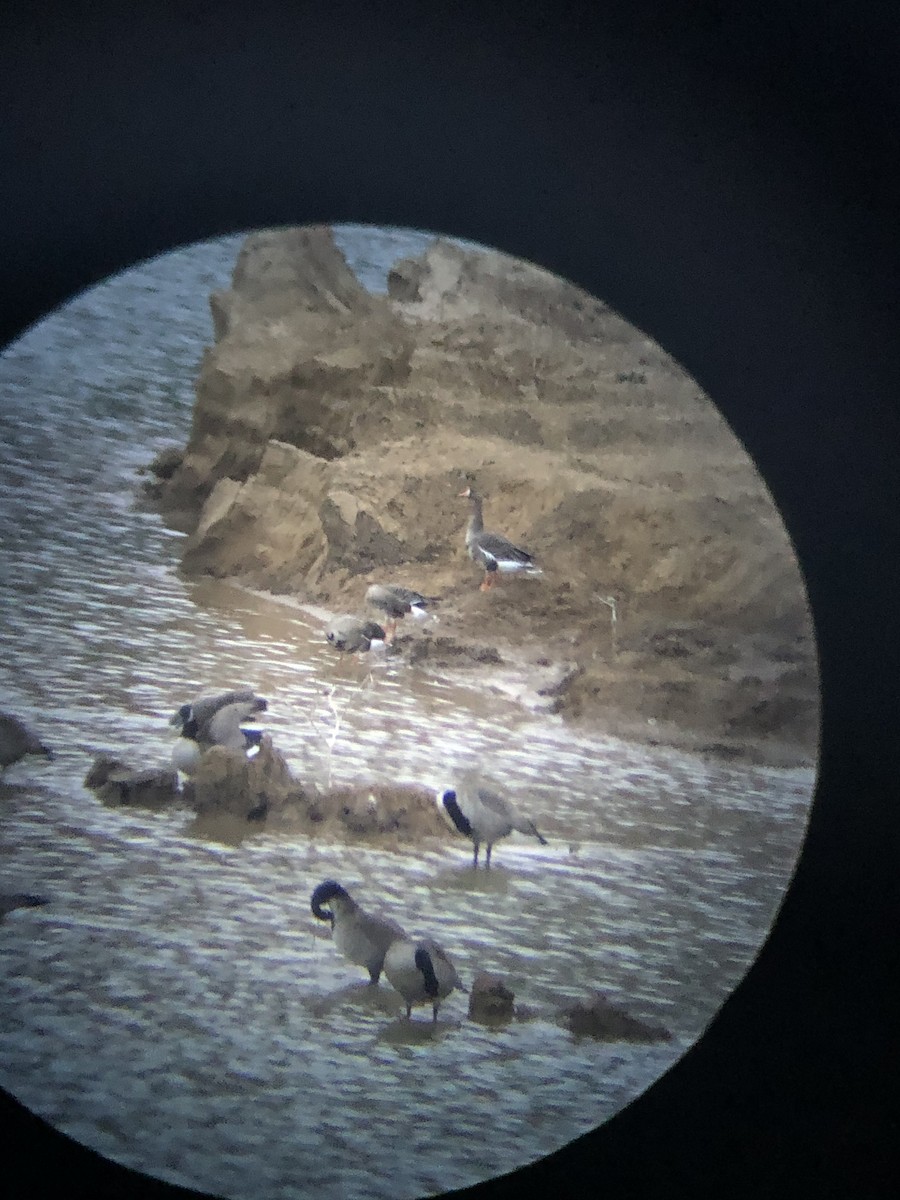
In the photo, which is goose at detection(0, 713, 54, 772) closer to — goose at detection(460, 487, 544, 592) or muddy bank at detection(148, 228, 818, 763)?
muddy bank at detection(148, 228, 818, 763)

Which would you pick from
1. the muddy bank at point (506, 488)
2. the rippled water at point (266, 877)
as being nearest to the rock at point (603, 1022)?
the rippled water at point (266, 877)

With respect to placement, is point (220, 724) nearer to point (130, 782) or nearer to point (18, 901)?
point (130, 782)

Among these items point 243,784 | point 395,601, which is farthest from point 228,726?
point 395,601

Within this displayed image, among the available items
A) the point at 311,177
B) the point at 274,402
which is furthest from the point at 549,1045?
the point at 311,177

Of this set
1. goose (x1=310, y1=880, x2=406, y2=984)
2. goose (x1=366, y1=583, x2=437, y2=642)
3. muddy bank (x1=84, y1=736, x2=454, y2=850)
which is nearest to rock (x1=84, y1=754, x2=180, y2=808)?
muddy bank (x1=84, y1=736, x2=454, y2=850)

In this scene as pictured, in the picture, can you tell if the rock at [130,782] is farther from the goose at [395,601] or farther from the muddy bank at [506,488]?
the goose at [395,601]

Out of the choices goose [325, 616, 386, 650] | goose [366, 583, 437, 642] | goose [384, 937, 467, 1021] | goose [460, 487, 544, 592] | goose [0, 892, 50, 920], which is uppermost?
goose [460, 487, 544, 592]
